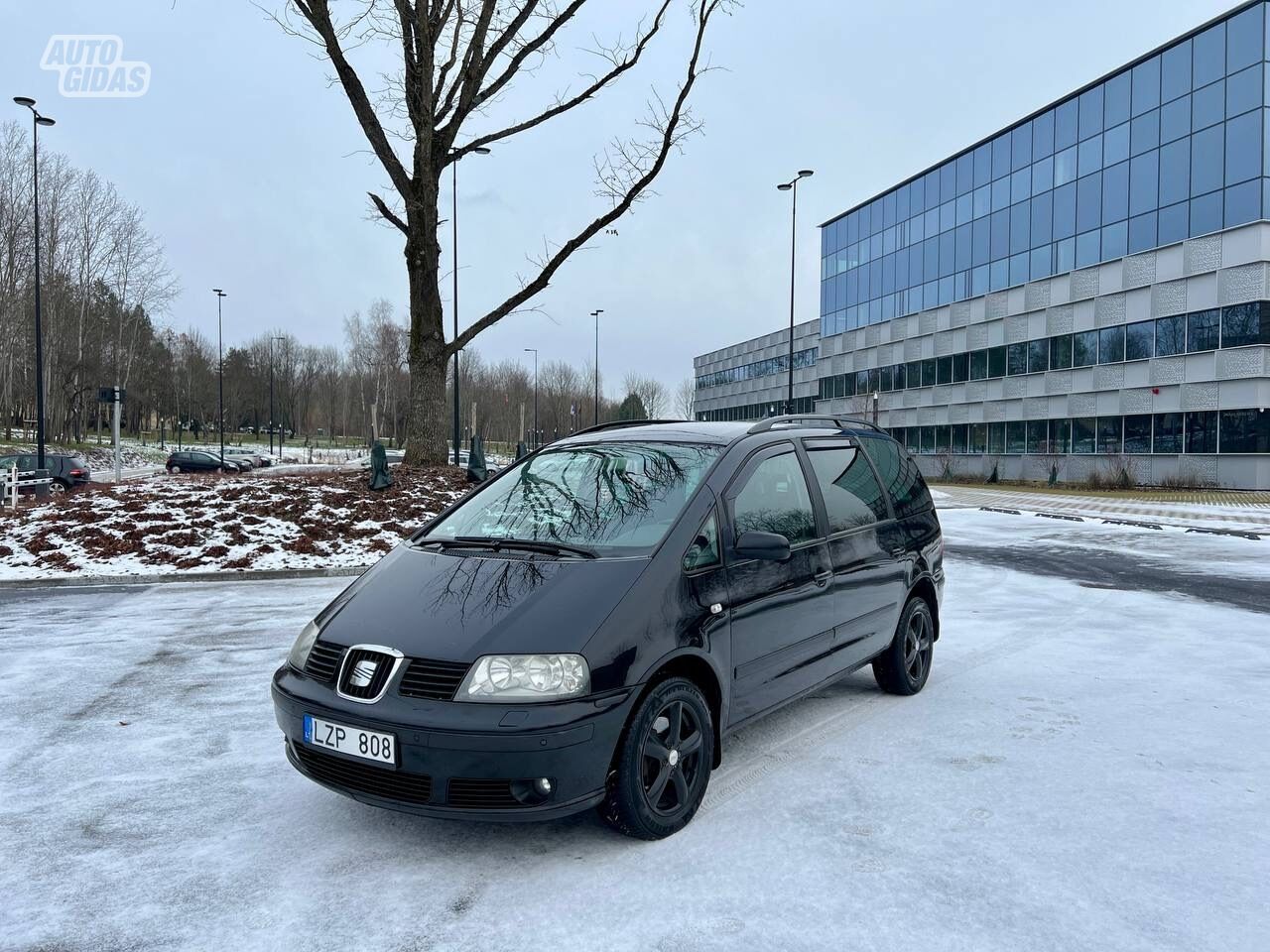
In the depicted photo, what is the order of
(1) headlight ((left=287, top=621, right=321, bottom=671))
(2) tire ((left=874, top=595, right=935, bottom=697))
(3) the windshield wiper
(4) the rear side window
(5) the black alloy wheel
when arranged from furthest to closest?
(4) the rear side window, (2) tire ((left=874, top=595, right=935, bottom=697)), (3) the windshield wiper, (1) headlight ((left=287, top=621, right=321, bottom=671)), (5) the black alloy wheel

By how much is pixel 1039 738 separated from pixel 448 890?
3408 mm

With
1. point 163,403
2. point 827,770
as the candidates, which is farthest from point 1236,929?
point 163,403

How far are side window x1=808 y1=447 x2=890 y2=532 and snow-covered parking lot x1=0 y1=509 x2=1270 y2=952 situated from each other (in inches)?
47.0

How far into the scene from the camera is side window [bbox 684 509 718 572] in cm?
385

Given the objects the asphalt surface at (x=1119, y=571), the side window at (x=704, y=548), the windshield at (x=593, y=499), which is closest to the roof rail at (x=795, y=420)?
the windshield at (x=593, y=499)

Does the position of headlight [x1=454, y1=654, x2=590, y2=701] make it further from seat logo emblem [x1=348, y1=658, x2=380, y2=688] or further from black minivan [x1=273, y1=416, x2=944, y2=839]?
seat logo emblem [x1=348, y1=658, x2=380, y2=688]

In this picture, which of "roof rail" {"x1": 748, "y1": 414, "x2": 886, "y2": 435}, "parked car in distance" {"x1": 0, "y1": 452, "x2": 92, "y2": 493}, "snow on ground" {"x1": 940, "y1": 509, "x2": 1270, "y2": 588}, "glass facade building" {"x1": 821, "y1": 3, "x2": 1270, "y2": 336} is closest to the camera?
"roof rail" {"x1": 748, "y1": 414, "x2": 886, "y2": 435}

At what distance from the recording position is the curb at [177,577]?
425 inches

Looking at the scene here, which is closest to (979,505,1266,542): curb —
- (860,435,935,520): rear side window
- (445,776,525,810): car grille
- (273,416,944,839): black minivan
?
(860,435,935,520): rear side window

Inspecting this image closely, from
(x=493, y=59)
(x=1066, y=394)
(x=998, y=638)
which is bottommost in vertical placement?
(x=998, y=638)

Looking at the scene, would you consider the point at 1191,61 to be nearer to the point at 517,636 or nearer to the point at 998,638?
the point at 998,638

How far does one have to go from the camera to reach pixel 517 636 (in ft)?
11.0

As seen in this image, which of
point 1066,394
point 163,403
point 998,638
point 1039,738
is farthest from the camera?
point 163,403

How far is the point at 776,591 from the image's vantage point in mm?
4297
